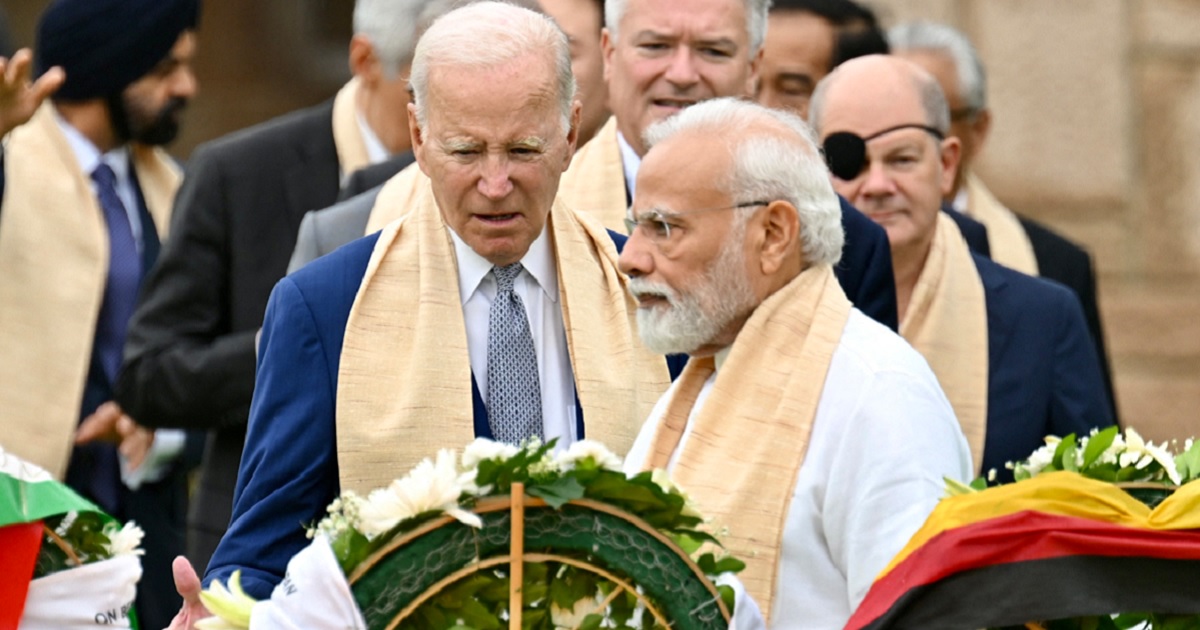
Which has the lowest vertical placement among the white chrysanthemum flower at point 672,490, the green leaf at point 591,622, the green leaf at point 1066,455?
the green leaf at point 591,622

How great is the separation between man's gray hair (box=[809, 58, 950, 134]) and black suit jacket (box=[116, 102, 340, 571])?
1.23 metres

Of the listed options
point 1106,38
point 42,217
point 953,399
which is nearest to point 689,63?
point 953,399

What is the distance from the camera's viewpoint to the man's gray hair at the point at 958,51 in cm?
735

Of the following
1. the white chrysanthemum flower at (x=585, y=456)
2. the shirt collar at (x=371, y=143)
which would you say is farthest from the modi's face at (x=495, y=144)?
the shirt collar at (x=371, y=143)

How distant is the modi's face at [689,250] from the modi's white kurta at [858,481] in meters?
0.26

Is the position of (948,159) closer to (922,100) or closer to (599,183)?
(922,100)

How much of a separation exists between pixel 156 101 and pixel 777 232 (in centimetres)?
353

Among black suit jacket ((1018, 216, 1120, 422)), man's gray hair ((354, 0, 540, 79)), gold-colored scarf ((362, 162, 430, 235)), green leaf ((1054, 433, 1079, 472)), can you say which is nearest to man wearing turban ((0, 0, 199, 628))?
man's gray hair ((354, 0, 540, 79))

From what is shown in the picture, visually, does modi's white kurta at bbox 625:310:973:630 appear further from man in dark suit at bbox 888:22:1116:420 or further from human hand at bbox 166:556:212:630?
man in dark suit at bbox 888:22:1116:420

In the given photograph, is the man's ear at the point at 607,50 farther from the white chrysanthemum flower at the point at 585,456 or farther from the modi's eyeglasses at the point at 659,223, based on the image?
the white chrysanthemum flower at the point at 585,456

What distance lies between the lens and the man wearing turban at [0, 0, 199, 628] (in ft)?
21.8

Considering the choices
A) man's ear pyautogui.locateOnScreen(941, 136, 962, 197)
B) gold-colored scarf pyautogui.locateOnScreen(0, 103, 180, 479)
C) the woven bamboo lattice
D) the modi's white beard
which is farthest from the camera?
gold-colored scarf pyautogui.locateOnScreen(0, 103, 180, 479)

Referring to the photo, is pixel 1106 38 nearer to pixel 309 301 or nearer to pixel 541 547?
pixel 309 301

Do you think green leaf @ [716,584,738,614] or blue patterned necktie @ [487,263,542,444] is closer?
green leaf @ [716,584,738,614]
